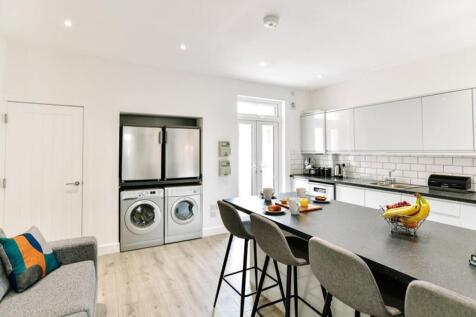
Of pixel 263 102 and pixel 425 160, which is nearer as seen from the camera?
pixel 425 160

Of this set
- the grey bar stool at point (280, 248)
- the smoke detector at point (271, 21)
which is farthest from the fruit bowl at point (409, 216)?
the smoke detector at point (271, 21)

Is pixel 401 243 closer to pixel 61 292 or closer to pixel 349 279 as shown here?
pixel 349 279

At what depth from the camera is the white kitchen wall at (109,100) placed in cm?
324

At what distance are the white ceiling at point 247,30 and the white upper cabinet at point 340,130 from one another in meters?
0.91

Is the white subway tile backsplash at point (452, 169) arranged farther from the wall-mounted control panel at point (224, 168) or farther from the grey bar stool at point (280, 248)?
the wall-mounted control panel at point (224, 168)

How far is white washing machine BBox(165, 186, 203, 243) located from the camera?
3.93 metres

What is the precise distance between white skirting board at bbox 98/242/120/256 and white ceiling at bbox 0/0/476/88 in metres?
2.62

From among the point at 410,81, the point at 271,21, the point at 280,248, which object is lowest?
the point at 280,248

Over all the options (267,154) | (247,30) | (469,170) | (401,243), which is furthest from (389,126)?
(401,243)

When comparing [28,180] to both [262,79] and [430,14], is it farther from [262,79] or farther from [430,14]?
[430,14]

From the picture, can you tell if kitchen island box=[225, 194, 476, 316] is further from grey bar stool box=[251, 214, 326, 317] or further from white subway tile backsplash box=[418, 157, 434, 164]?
white subway tile backsplash box=[418, 157, 434, 164]

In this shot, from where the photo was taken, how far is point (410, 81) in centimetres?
377

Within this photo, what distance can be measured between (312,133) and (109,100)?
3.64 metres

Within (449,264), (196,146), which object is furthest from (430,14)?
(196,146)
